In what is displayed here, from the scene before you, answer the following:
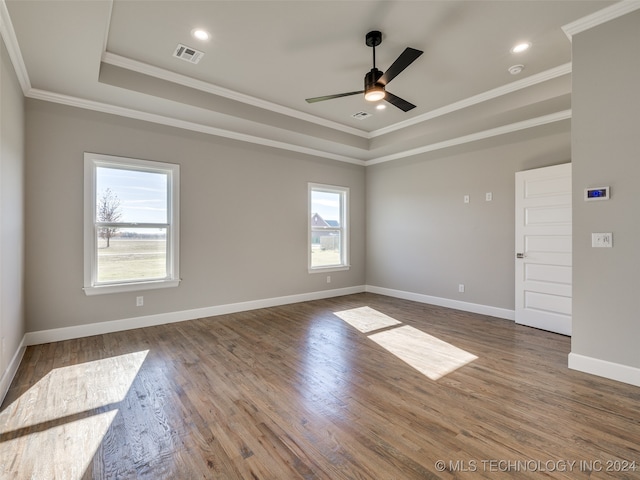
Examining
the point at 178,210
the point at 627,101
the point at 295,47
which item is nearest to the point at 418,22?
the point at 295,47

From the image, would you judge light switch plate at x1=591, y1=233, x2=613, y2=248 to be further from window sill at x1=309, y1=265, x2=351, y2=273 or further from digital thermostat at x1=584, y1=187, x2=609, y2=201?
window sill at x1=309, y1=265, x2=351, y2=273

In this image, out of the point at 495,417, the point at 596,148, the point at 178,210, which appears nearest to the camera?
the point at 495,417

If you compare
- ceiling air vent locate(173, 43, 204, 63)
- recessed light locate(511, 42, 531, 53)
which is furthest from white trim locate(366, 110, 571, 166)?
ceiling air vent locate(173, 43, 204, 63)

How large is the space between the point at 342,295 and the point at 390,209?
6.47 feet

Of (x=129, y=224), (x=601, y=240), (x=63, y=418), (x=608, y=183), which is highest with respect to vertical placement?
(x=608, y=183)

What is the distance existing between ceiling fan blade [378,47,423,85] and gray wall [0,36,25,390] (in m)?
3.07

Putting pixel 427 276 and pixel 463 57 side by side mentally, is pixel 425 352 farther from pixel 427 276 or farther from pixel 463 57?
pixel 463 57

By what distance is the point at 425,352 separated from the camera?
332cm

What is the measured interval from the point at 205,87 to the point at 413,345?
155 inches

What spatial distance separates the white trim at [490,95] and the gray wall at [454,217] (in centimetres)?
77

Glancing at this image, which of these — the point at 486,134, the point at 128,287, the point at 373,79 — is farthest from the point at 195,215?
the point at 486,134

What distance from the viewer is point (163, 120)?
425 centimetres

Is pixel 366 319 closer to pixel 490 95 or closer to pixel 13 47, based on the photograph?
pixel 490 95

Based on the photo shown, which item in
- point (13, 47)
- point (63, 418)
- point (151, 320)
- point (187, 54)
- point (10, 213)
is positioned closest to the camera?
point (63, 418)
